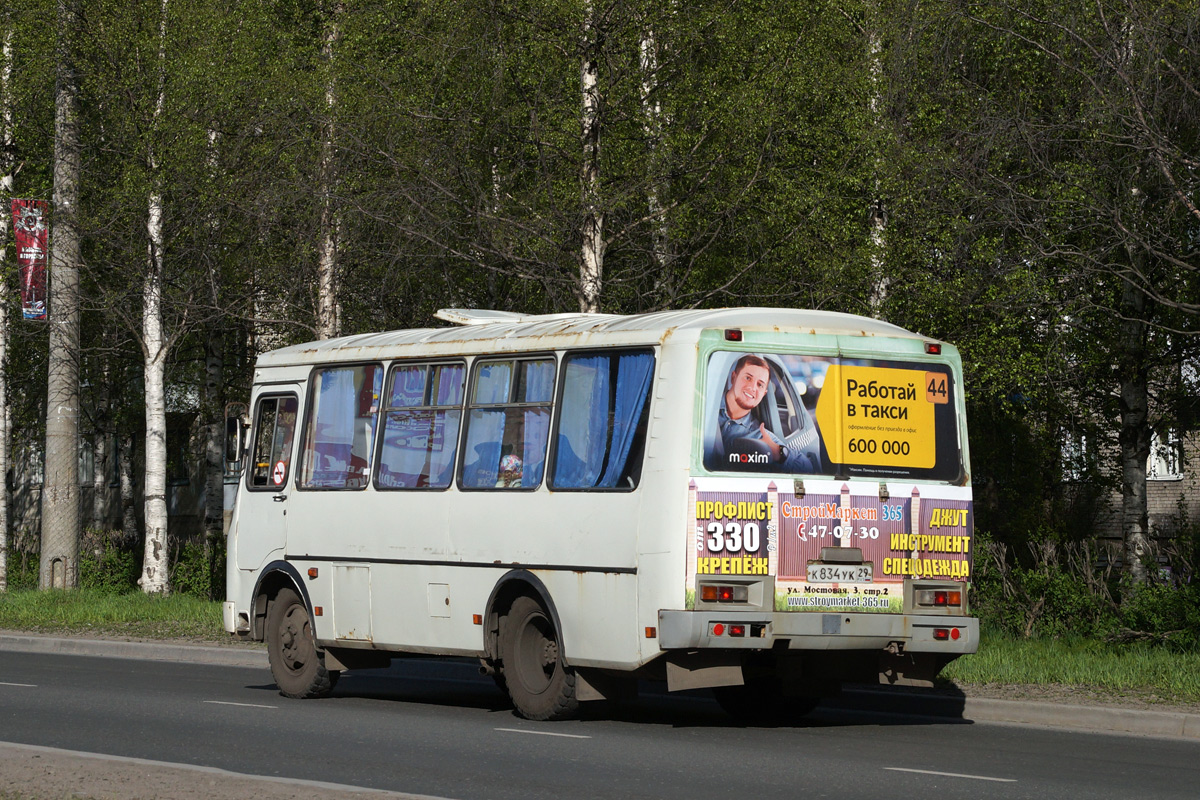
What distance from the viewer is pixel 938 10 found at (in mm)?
23188

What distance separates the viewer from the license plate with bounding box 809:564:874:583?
41.4ft

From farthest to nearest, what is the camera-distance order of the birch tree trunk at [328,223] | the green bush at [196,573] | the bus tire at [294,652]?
the green bush at [196,573], the birch tree trunk at [328,223], the bus tire at [294,652]

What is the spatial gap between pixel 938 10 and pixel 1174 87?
4.67 m

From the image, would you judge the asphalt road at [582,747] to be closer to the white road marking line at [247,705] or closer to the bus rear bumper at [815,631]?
the white road marking line at [247,705]

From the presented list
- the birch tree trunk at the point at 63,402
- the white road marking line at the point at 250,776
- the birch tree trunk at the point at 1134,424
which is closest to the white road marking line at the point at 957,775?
the white road marking line at the point at 250,776

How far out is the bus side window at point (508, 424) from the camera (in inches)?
545

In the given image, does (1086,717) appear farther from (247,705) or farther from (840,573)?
(247,705)

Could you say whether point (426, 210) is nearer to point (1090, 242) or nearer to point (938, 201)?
point (938, 201)

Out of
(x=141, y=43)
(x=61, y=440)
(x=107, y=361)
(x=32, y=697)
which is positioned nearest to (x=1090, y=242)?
(x=32, y=697)

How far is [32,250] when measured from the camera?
28.5 m

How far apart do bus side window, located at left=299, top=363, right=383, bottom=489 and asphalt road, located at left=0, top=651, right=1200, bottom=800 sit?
199 centimetres

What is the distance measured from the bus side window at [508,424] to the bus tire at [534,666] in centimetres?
100

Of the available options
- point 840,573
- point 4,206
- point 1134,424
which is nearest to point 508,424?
point 840,573

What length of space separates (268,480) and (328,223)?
8.46m
